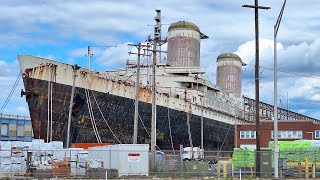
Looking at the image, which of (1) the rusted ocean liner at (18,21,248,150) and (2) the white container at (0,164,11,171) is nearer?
(2) the white container at (0,164,11,171)

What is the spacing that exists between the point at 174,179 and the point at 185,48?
61276 millimetres

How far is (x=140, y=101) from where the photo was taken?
65750mm

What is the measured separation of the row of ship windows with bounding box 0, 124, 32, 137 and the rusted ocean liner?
18758mm

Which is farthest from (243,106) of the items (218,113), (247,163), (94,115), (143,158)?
(143,158)

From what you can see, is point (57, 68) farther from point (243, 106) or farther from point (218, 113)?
point (243, 106)

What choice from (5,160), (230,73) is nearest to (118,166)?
(5,160)

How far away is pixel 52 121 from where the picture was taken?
184ft

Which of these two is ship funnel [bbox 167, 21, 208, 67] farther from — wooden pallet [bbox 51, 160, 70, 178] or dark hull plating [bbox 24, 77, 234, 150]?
wooden pallet [bbox 51, 160, 70, 178]

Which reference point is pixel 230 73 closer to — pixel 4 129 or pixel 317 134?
pixel 317 134

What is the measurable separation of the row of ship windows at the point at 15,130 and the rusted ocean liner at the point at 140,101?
18.8 meters

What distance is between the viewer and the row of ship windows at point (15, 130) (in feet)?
272

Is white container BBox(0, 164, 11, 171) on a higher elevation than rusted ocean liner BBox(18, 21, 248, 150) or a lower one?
lower

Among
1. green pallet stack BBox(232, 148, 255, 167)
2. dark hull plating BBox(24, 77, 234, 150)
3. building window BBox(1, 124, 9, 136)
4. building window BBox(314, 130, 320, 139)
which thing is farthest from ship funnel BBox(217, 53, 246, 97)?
green pallet stack BBox(232, 148, 255, 167)

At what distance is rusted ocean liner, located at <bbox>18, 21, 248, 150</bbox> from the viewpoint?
5622 cm
